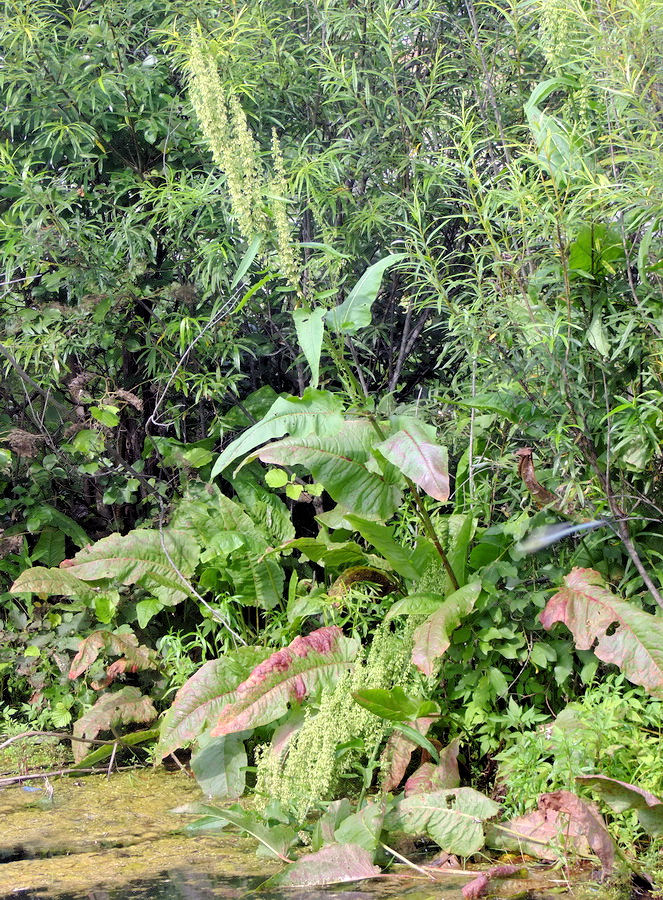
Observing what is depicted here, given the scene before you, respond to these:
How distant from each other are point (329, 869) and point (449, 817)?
38 cm

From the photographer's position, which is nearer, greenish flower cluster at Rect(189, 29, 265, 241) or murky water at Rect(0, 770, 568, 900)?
murky water at Rect(0, 770, 568, 900)

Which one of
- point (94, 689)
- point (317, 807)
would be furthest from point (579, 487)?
point (94, 689)

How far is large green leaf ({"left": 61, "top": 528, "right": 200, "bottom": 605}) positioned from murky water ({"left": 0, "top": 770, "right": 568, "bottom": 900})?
0.78 meters

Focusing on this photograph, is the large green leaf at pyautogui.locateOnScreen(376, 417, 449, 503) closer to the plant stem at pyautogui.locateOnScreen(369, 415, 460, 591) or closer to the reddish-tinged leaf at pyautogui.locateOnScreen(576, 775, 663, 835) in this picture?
the plant stem at pyautogui.locateOnScreen(369, 415, 460, 591)

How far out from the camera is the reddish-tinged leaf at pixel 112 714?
367 centimetres

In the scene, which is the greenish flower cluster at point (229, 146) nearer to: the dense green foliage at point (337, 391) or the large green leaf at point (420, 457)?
the dense green foliage at point (337, 391)

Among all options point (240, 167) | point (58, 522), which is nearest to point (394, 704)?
point (240, 167)

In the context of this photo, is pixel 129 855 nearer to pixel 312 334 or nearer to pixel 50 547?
pixel 312 334

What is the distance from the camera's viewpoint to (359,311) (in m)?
3.19

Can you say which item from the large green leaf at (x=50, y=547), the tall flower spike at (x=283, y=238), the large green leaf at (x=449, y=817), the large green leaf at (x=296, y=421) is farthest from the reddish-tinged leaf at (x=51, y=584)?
the large green leaf at (x=449, y=817)

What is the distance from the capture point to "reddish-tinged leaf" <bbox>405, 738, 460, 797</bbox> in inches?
114

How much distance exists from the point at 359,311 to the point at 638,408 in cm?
97

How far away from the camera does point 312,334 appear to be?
2.82 m

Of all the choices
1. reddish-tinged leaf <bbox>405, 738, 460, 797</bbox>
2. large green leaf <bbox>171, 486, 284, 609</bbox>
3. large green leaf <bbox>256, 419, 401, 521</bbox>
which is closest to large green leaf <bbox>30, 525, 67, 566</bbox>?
large green leaf <bbox>171, 486, 284, 609</bbox>
